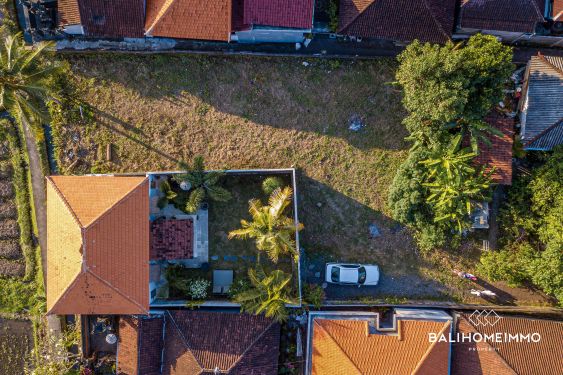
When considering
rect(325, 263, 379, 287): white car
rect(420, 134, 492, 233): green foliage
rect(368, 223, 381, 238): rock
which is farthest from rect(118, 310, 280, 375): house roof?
rect(420, 134, 492, 233): green foliage

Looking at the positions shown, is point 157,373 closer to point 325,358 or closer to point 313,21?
point 325,358

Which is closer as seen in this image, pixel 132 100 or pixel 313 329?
pixel 313 329

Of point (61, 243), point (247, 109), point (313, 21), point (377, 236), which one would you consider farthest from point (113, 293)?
point (313, 21)

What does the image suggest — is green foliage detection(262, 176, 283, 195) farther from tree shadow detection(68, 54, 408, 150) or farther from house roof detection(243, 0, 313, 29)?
house roof detection(243, 0, 313, 29)

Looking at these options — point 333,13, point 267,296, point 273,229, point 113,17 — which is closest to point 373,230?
point 273,229

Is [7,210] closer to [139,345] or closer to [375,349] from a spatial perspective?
[139,345]

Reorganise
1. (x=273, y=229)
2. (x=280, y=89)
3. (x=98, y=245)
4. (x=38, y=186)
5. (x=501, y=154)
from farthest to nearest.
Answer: (x=38, y=186) < (x=280, y=89) < (x=501, y=154) < (x=273, y=229) < (x=98, y=245)
